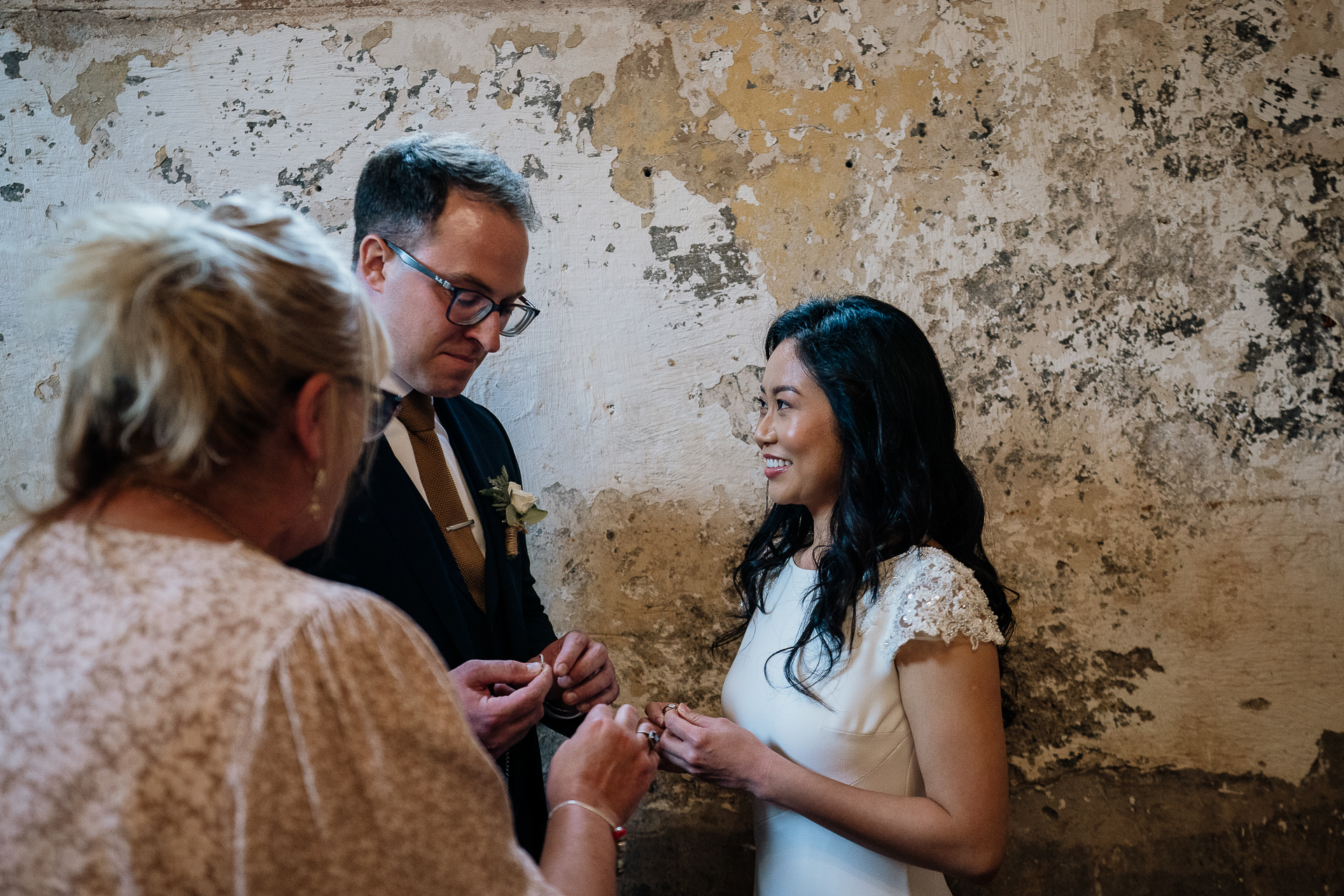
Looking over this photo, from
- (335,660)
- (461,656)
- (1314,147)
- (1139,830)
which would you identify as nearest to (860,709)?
(461,656)

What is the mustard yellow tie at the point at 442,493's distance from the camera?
214cm

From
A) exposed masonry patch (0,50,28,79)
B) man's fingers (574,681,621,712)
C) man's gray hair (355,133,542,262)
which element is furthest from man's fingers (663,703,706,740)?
exposed masonry patch (0,50,28,79)

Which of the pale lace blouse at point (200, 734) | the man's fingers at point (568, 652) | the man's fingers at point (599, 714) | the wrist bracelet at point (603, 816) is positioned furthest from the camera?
the man's fingers at point (568, 652)

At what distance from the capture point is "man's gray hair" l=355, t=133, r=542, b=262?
2062 millimetres

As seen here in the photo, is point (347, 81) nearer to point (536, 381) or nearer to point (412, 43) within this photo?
point (412, 43)

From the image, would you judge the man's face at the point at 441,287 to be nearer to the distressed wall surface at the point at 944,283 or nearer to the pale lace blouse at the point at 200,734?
the distressed wall surface at the point at 944,283

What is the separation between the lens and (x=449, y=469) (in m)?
2.26

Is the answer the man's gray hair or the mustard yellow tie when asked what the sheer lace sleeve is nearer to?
the mustard yellow tie

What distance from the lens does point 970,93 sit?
252cm

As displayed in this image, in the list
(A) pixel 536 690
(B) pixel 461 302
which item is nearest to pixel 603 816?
(A) pixel 536 690

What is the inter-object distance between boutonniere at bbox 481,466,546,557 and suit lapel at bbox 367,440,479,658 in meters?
0.26

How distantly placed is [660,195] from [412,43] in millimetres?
943

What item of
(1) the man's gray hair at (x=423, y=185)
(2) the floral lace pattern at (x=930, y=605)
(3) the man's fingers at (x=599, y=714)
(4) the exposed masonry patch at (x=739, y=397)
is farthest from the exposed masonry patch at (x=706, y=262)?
(3) the man's fingers at (x=599, y=714)

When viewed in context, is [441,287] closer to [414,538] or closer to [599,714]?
[414,538]
